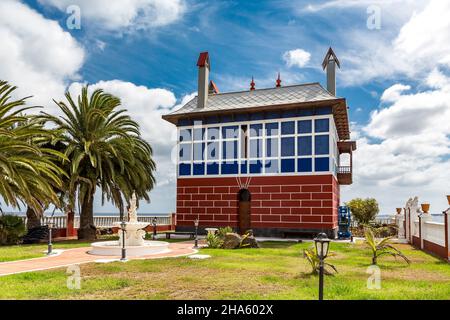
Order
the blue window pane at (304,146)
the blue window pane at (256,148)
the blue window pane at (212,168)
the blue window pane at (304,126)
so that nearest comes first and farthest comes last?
the blue window pane at (304,146)
the blue window pane at (304,126)
the blue window pane at (256,148)
the blue window pane at (212,168)

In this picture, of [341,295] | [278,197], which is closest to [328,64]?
[278,197]

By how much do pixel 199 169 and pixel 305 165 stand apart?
6870 mm

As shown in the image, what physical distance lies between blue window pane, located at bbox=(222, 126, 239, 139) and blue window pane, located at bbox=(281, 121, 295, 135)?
2919mm

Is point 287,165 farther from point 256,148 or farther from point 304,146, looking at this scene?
point 256,148

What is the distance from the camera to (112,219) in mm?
31047

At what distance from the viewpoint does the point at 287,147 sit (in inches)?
1015

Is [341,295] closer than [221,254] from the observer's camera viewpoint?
Yes

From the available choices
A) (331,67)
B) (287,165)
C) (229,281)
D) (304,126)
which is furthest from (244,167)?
→ (229,281)

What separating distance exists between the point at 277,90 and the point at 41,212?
1572cm

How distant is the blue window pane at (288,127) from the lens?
2575 cm

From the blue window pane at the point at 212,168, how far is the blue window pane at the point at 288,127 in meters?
4.69

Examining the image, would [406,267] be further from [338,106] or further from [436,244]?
[338,106]

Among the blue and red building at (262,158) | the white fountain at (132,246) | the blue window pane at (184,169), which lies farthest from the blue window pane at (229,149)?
the white fountain at (132,246)

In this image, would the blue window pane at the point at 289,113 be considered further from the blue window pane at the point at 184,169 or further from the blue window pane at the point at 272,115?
the blue window pane at the point at 184,169
